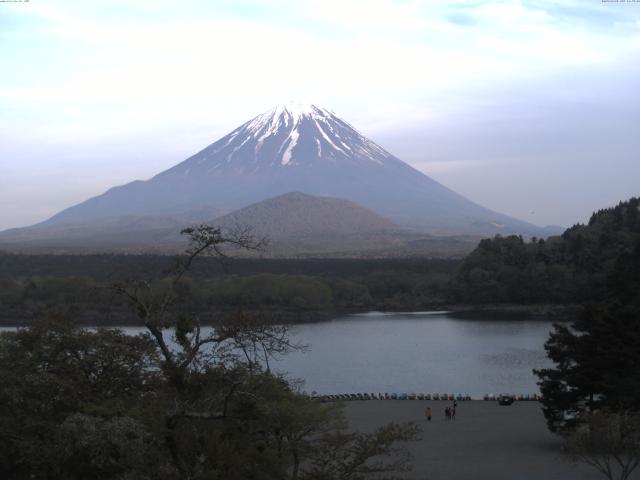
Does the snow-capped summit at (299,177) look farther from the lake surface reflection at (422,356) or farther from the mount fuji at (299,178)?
the lake surface reflection at (422,356)

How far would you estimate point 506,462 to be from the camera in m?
13.7

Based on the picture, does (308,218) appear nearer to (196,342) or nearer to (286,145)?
(286,145)

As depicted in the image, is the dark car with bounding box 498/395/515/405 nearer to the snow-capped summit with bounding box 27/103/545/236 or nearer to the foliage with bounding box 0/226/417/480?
the foliage with bounding box 0/226/417/480

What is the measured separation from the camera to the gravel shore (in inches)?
508

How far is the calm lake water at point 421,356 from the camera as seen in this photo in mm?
24328

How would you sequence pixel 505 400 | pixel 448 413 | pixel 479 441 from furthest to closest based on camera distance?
1. pixel 505 400
2. pixel 448 413
3. pixel 479 441

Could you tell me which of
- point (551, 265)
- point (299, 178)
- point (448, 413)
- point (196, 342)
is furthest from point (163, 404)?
point (299, 178)

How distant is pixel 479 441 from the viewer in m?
15.5

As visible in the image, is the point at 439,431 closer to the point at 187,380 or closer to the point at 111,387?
the point at 111,387

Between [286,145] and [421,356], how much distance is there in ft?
419

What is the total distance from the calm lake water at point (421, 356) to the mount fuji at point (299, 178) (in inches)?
4115

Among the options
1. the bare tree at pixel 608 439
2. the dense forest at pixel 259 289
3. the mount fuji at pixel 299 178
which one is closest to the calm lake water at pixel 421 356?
the dense forest at pixel 259 289

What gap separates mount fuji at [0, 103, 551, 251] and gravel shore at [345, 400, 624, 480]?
12541cm

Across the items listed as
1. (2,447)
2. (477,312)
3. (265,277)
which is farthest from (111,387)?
(265,277)
